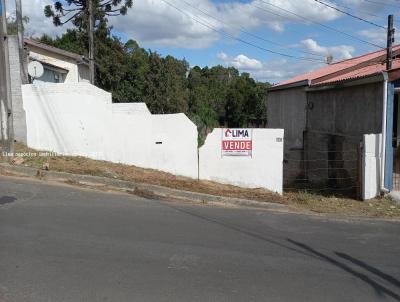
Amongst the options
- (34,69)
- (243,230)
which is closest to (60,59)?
(34,69)

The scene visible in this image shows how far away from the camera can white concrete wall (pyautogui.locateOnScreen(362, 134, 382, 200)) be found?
12656mm

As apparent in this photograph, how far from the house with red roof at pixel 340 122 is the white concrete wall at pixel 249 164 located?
227cm

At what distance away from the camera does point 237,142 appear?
13023 mm

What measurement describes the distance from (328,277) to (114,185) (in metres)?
6.25

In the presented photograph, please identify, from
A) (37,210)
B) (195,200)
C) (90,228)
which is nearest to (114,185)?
(195,200)

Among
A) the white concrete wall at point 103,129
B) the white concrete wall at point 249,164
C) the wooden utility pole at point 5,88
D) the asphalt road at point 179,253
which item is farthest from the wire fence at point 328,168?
the wooden utility pole at point 5,88

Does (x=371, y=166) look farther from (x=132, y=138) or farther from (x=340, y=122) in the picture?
(x=132, y=138)

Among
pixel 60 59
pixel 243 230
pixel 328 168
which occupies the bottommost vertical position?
pixel 243 230

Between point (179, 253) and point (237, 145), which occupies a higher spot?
point (237, 145)

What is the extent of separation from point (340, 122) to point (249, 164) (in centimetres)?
516

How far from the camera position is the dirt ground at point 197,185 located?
11.3 meters

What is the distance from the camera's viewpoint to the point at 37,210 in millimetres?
8273

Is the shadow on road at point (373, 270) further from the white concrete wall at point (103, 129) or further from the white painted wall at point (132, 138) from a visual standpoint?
the white concrete wall at point (103, 129)

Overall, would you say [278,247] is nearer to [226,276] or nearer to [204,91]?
[226,276]
